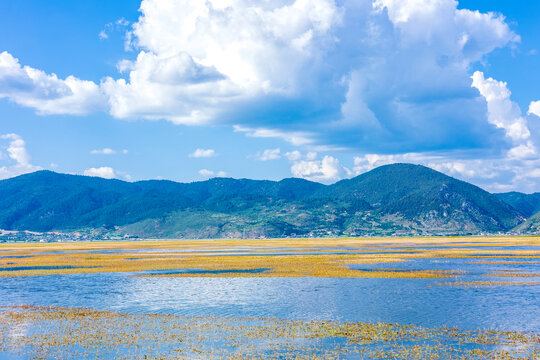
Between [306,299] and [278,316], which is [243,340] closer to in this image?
[278,316]

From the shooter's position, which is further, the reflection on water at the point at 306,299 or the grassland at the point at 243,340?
the reflection on water at the point at 306,299

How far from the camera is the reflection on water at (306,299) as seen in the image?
4862 centimetres

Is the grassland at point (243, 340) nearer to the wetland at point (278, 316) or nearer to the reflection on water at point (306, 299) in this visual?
the wetland at point (278, 316)

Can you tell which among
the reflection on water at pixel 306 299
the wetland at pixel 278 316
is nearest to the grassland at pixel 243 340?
the wetland at pixel 278 316

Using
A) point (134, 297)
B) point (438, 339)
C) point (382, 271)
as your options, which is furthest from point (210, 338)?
point (382, 271)

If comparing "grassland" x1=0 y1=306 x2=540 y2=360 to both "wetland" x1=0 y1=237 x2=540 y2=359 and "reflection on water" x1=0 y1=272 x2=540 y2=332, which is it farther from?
"reflection on water" x1=0 y1=272 x2=540 y2=332

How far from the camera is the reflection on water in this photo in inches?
1914

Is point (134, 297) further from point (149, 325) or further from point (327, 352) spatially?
point (327, 352)

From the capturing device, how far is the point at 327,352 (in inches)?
1423

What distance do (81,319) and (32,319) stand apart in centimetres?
499

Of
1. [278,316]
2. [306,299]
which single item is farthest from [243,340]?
[306,299]

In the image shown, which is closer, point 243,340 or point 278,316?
point 243,340

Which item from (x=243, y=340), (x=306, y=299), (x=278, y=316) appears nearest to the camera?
(x=243, y=340)

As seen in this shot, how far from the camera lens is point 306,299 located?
6000cm
